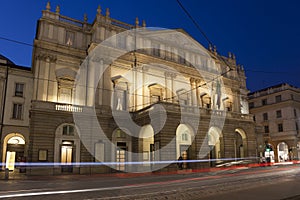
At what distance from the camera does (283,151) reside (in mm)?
52875

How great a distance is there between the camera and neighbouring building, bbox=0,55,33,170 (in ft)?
93.2

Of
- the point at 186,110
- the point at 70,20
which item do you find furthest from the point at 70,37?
the point at 186,110

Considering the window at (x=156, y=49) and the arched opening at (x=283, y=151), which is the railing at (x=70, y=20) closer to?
the window at (x=156, y=49)

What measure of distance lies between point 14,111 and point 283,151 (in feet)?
157

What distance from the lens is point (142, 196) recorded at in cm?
927

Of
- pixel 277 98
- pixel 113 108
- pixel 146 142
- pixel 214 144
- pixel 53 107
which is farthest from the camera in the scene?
pixel 277 98

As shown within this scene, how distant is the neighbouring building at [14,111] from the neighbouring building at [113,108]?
5.27 ft

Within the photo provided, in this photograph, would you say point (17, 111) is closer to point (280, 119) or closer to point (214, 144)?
point (214, 144)

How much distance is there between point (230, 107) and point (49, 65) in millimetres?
25539

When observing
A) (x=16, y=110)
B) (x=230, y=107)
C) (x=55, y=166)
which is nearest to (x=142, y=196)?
(x=55, y=166)

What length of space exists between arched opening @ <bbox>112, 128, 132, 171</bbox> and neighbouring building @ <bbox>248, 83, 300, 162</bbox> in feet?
94.0


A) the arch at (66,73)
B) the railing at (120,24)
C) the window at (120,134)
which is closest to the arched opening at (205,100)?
the window at (120,134)

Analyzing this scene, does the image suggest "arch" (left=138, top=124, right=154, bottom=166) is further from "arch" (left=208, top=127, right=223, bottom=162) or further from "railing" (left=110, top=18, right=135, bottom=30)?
"railing" (left=110, top=18, right=135, bottom=30)

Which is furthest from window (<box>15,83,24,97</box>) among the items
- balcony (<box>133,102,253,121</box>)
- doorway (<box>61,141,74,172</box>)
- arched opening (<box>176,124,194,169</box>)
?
arched opening (<box>176,124,194,169</box>)
